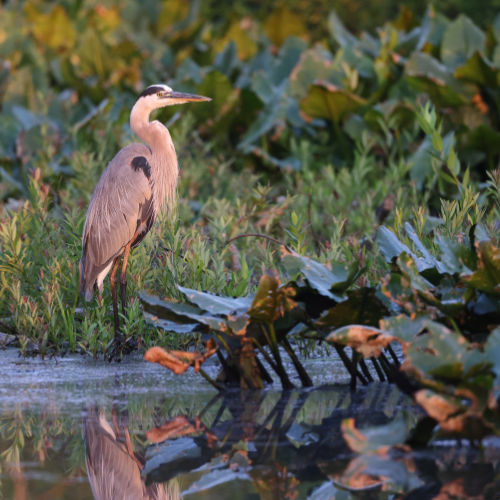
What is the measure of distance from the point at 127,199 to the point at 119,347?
107 cm

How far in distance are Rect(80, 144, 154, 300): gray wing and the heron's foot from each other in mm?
430

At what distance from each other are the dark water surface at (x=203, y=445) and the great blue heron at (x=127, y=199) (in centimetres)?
96

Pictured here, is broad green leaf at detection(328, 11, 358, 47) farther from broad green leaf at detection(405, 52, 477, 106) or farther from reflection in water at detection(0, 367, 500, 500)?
reflection in water at detection(0, 367, 500, 500)

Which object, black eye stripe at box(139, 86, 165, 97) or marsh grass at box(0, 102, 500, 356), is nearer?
marsh grass at box(0, 102, 500, 356)

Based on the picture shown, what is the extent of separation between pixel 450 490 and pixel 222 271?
2377mm

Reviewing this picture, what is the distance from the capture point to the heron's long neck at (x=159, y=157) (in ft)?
18.2

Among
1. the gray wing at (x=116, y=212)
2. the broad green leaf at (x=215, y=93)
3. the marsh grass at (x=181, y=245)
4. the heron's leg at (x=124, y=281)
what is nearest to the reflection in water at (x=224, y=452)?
the marsh grass at (x=181, y=245)

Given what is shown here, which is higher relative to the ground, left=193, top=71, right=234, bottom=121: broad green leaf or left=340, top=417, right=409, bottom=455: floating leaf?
left=340, top=417, right=409, bottom=455: floating leaf

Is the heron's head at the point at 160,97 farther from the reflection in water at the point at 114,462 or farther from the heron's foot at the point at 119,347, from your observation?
the reflection in water at the point at 114,462

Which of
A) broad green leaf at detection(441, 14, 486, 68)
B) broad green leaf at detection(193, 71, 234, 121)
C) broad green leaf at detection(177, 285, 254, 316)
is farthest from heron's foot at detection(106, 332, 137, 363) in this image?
broad green leaf at detection(441, 14, 486, 68)

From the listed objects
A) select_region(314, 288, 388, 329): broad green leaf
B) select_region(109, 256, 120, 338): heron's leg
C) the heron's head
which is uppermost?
select_region(314, 288, 388, 329): broad green leaf

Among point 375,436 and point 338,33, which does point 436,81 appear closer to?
point 338,33

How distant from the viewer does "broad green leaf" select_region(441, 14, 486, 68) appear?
26.9 ft

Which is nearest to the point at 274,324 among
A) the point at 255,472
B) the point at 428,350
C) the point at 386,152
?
the point at 428,350
